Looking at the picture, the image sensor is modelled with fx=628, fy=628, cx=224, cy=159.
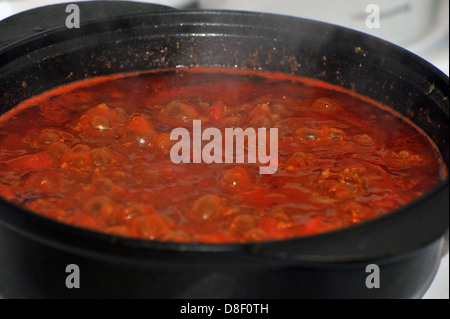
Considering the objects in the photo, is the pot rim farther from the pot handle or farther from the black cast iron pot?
the pot handle

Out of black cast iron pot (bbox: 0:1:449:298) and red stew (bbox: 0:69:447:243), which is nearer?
black cast iron pot (bbox: 0:1:449:298)

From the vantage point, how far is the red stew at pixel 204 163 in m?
1.37

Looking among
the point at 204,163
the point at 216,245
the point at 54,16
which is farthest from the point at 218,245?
the point at 54,16

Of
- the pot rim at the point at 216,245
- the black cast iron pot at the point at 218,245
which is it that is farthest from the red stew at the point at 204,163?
the pot rim at the point at 216,245

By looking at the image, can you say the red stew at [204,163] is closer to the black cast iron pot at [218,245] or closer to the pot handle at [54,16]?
the black cast iron pot at [218,245]

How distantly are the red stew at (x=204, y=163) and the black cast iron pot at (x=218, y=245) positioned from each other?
2.5 inches

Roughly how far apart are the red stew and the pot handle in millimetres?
205

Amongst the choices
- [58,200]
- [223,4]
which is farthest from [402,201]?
[223,4]

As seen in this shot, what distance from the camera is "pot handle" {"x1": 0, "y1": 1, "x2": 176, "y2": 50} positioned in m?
1.85

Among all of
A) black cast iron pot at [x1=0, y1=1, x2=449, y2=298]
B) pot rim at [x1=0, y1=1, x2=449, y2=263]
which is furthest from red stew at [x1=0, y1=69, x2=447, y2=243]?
pot rim at [x1=0, y1=1, x2=449, y2=263]

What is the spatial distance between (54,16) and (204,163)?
2.52 feet

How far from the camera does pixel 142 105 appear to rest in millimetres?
1936

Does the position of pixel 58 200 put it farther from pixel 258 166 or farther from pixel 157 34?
pixel 157 34

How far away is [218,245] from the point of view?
1.04 metres
